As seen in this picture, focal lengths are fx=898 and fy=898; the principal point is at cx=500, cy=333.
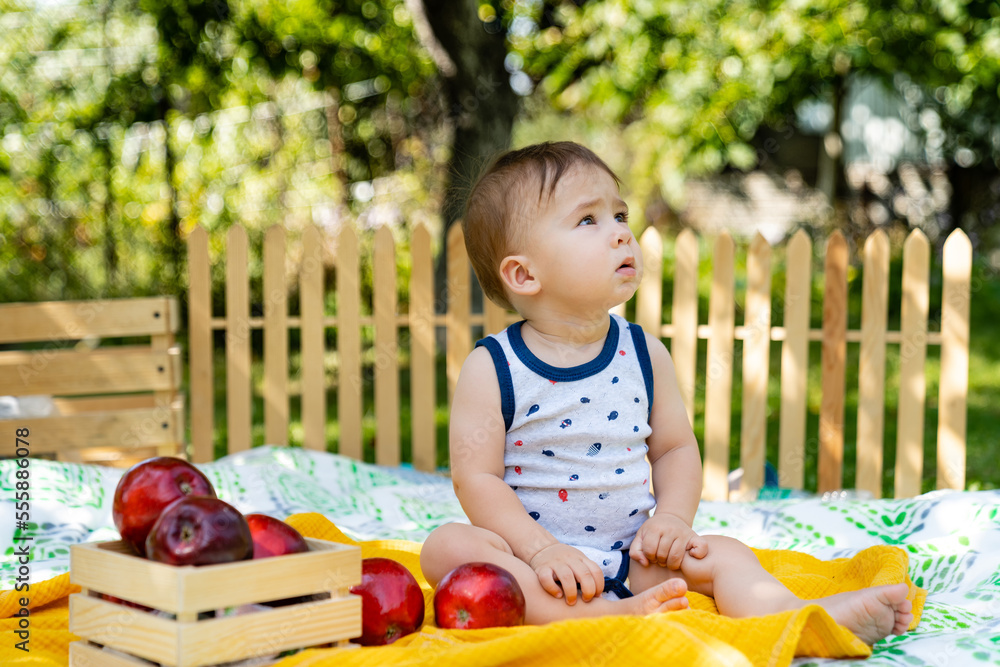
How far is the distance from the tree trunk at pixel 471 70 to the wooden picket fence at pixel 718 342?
2.00 metres

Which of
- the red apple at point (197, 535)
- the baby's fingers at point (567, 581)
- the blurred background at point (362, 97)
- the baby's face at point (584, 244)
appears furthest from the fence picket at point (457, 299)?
the red apple at point (197, 535)

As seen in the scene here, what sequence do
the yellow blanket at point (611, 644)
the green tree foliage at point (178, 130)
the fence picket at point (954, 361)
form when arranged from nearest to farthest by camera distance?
the yellow blanket at point (611, 644) < the fence picket at point (954, 361) < the green tree foliage at point (178, 130)

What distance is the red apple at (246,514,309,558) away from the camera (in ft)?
5.99

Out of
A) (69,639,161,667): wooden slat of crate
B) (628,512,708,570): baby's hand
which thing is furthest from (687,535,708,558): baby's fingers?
(69,639,161,667): wooden slat of crate

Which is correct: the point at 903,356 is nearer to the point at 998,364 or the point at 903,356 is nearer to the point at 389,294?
the point at 389,294

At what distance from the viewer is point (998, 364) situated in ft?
26.3

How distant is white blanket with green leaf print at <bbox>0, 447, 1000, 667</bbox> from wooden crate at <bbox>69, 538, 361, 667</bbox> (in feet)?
3.23

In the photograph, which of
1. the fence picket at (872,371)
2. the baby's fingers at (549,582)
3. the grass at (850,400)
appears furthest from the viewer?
the grass at (850,400)

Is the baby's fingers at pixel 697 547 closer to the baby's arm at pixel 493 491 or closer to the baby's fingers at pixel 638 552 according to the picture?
the baby's fingers at pixel 638 552

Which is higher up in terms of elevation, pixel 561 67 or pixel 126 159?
pixel 561 67

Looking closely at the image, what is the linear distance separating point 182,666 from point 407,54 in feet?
27.0

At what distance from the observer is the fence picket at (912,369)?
444 cm

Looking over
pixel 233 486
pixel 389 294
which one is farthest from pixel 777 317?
pixel 233 486

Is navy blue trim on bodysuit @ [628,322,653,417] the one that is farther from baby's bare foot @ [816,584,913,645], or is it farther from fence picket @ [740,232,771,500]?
fence picket @ [740,232,771,500]
